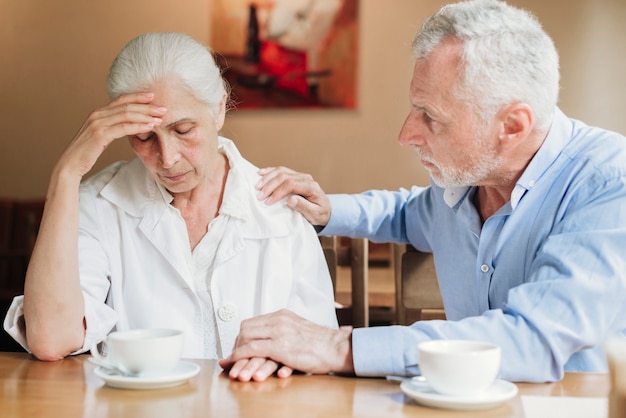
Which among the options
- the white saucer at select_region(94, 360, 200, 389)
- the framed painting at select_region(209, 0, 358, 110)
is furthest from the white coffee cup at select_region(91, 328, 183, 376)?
the framed painting at select_region(209, 0, 358, 110)

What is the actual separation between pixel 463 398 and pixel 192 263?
→ 3.16 ft

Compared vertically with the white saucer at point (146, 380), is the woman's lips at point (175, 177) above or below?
above

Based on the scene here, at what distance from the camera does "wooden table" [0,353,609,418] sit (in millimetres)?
1230

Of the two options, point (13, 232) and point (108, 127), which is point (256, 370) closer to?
point (108, 127)

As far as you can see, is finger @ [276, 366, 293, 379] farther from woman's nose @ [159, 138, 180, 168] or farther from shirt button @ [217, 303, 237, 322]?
woman's nose @ [159, 138, 180, 168]

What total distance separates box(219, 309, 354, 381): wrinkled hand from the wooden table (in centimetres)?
2

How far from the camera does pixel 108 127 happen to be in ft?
6.23

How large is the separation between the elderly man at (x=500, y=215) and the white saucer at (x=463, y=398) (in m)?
0.14

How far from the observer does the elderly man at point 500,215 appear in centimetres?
147

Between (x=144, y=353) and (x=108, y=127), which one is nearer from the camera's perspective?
(x=144, y=353)

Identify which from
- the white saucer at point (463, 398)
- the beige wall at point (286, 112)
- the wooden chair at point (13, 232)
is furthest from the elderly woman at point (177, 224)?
the wooden chair at point (13, 232)

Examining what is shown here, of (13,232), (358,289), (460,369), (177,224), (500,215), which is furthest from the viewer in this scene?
(13,232)

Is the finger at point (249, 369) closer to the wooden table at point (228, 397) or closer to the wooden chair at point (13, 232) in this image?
the wooden table at point (228, 397)

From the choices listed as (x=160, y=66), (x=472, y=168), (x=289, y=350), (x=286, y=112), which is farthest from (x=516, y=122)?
(x=286, y=112)
